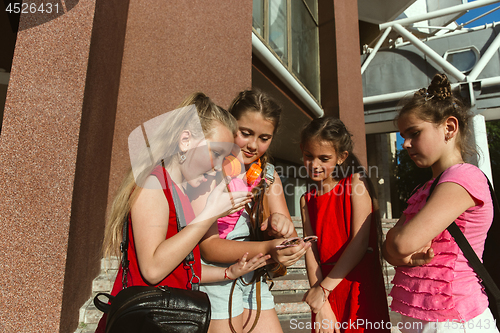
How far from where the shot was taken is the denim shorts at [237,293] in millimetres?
1743

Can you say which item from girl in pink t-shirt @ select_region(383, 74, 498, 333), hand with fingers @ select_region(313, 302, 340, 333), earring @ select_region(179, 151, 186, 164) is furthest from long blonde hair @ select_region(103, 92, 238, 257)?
hand with fingers @ select_region(313, 302, 340, 333)

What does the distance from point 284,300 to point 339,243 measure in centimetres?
206

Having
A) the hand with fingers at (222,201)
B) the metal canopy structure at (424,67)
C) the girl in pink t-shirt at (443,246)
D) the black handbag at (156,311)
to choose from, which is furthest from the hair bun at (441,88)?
the metal canopy structure at (424,67)

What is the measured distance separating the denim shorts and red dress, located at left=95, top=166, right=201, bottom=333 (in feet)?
1.14

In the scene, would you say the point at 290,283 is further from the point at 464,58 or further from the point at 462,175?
the point at 464,58

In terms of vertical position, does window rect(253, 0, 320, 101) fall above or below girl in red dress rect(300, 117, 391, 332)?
above

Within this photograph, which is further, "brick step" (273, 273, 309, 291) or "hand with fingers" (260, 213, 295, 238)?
"brick step" (273, 273, 309, 291)

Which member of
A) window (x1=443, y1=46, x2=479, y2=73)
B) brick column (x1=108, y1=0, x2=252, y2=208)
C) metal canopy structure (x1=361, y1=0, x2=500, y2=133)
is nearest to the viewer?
brick column (x1=108, y1=0, x2=252, y2=208)

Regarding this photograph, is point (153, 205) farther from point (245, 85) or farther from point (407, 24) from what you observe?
point (407, 24)

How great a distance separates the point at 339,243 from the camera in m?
Answer: 2.06

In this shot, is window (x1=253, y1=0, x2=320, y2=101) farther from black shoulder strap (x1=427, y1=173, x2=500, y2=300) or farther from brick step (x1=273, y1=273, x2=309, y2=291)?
black shoulder strap (x1=427, y1=173, x2=500, y2=300)

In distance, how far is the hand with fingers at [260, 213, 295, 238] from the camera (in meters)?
1.68

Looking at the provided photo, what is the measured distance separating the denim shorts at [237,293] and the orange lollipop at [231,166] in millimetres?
260

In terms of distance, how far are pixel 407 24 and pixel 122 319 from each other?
15004mm
